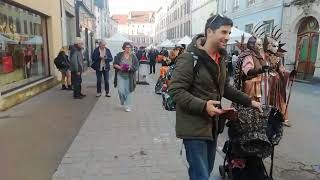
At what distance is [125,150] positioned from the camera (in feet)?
16.8

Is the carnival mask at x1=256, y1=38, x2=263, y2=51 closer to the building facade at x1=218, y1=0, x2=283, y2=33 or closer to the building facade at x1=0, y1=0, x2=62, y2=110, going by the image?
the building facade at x1=0, y1=0, x2=62, y2=110

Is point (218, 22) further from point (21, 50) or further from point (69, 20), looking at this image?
point (69, 20)

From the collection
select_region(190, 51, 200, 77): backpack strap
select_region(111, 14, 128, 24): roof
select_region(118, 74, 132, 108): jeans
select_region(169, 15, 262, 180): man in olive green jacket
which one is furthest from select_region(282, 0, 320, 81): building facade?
select_region(111, 14, 128, 24): roof

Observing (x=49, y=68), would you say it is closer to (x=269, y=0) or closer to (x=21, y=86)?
(x=21, y=86)

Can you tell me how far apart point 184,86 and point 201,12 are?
118ft

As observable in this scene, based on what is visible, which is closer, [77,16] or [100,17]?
[77,16]

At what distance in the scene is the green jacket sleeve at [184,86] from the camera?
2533mm

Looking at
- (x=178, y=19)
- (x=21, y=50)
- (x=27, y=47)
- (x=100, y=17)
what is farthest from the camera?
(x=178, y=19)

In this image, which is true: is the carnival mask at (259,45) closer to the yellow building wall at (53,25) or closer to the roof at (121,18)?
the yellow building wall at (53,25)

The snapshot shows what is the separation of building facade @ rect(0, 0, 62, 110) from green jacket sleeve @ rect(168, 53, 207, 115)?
6.23 meters

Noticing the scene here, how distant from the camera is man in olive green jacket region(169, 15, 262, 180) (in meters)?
2.59

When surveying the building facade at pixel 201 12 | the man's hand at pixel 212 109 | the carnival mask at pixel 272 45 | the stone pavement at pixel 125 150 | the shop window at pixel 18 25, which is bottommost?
the stone pavement at pixel 125 150

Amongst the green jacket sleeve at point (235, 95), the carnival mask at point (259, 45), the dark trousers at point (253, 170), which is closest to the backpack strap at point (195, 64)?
the green jacket sleeve at point (235, 95)

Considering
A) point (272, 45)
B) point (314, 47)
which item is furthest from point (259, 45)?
point (314, 47)
